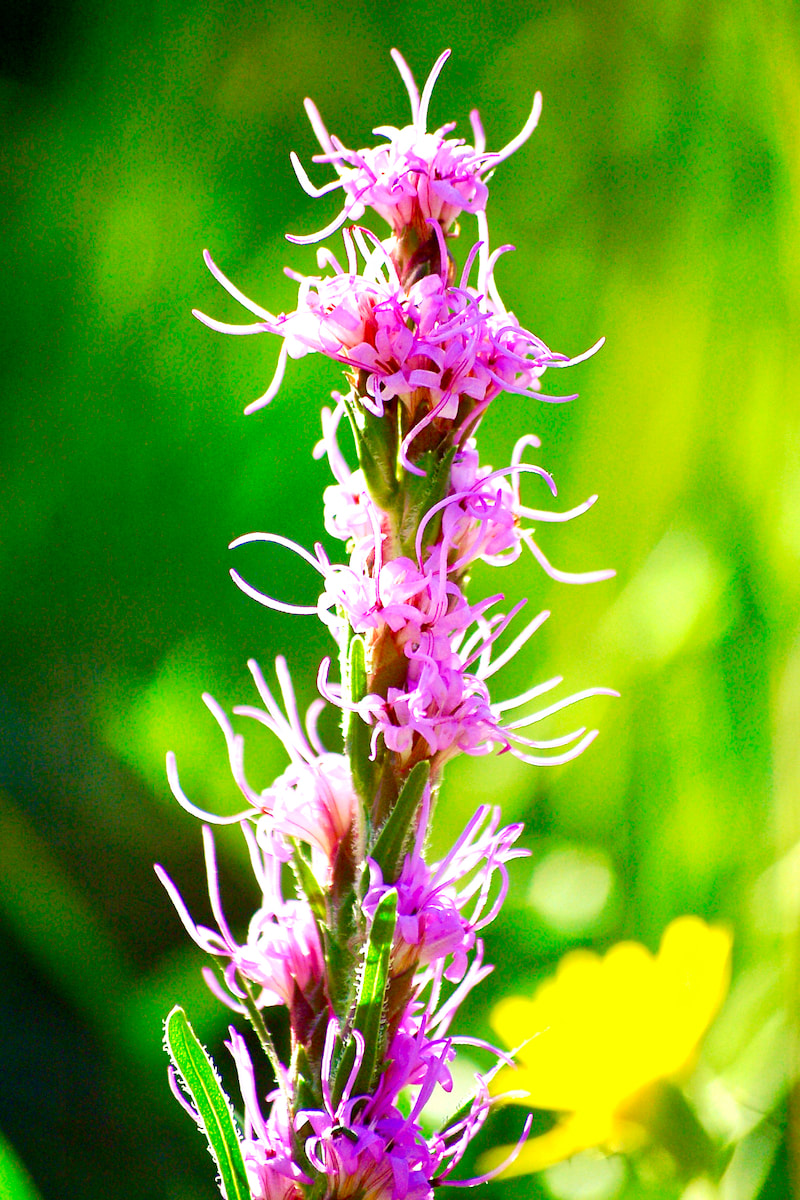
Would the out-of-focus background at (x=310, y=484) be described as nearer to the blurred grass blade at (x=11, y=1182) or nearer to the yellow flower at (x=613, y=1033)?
the yellow flower at (x=613, y=1033)

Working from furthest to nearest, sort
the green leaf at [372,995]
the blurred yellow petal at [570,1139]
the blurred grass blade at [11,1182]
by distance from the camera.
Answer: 1. the blurred yellow petal at [570,1139]
2. the blurred grass blade at [11,1182]
3. the green leaf at [372,995]

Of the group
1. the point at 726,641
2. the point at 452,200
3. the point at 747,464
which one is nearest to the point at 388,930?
the point at 452,200

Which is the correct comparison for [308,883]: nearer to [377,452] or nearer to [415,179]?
[377,452]

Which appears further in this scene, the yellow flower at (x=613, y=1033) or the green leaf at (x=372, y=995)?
the yellow flower at (x=613, y=1033)

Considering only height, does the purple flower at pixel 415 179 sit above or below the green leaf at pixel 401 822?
above

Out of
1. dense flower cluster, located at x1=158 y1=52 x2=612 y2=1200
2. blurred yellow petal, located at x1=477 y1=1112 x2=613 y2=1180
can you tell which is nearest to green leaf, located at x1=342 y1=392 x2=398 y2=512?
dense flower cluster, located at x1=158 y1=52 x2=612 y2=1200

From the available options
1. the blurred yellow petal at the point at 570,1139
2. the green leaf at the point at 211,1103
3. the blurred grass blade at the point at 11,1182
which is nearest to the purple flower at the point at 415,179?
the green leaf at the point at 211,1103

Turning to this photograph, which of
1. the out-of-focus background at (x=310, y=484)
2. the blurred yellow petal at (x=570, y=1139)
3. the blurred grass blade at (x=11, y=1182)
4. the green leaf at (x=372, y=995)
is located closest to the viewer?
the green leaf at (x=372, y=995)
